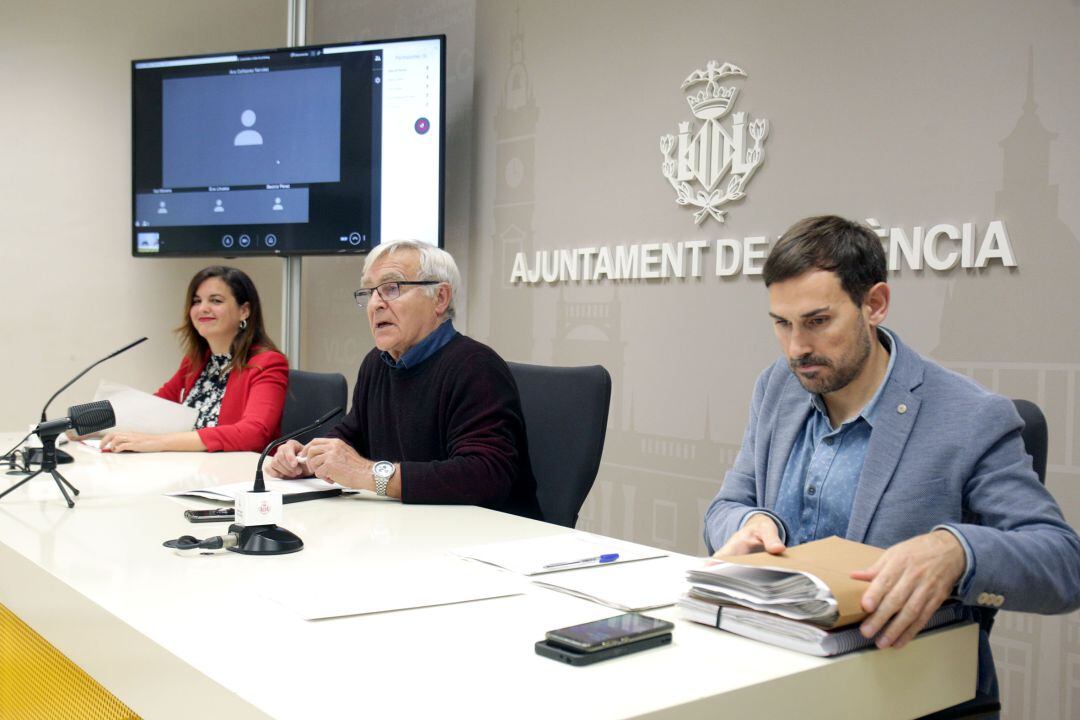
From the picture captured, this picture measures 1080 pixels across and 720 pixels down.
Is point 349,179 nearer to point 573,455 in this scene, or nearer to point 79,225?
point 79,225

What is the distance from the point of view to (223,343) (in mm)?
3391

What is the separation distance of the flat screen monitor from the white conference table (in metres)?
2.57

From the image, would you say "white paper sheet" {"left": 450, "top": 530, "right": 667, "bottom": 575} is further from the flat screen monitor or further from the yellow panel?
the flat screen monitor

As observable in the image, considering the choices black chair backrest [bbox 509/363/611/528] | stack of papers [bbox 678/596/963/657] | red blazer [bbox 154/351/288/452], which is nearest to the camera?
stack of papers [bbox 678/596/963/657]

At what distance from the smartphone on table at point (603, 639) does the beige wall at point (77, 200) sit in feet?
13.5

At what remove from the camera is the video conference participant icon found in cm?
429

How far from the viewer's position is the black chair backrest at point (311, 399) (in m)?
3.01

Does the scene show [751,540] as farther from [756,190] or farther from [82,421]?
[756,190]

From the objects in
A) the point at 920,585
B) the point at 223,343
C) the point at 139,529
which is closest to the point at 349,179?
the point at 223,343

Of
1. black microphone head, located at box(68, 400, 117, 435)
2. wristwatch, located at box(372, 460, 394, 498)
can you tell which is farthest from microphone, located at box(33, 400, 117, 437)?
wristwatch, located at box(372, 460, 394, 498)

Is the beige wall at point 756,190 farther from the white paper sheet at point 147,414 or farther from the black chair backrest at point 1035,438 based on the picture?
the white paper sheet at point 147,414

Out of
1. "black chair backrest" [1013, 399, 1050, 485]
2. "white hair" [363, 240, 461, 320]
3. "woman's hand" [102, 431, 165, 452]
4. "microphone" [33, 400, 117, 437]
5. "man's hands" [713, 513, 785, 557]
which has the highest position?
"white hair" [363, 240, 461, 320]

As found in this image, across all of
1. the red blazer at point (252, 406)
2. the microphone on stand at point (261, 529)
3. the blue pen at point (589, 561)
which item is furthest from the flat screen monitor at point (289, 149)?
the blue pen at point (589, 561)

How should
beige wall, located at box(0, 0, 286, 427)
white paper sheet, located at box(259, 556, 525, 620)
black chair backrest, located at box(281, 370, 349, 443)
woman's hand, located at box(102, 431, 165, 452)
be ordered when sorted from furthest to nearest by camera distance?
beige wall, located at box(0, 0, 286, 427) → black chair backrest, located at box(281, 370, 349, 443) → woman's hand, located at box(102, 431, 165, 452) → white paper sheet, located at box(259, 556, 525, 620)
